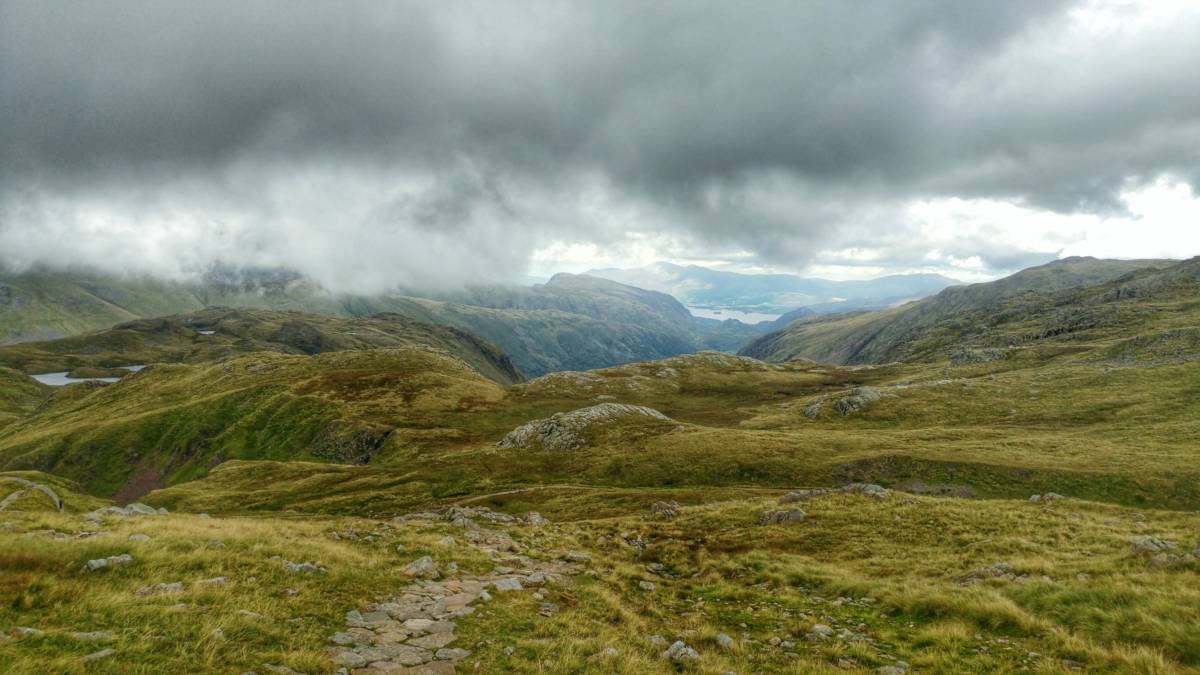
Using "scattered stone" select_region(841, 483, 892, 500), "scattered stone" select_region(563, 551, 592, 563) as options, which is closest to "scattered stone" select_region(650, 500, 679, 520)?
"scattered stone" select_region(563, 551, 592, 563)

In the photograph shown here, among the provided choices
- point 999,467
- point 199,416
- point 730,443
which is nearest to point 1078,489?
point 999,467

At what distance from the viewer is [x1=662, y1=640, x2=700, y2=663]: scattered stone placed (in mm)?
12388

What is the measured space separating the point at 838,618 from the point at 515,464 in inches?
2224

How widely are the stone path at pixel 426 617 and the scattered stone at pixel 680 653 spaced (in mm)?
4479

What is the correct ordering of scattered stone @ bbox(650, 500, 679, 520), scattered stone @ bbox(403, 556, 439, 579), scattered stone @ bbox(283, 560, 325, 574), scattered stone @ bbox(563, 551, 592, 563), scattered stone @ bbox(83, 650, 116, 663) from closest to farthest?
scattered stone @ bbox(83, 650, 116, 663), scattered stone @ bbox(283, 560, 325, 574), scattered stone @ bbox(403, 556, 439, 579), scattered stone @ bbox(563, 551, 592, 563), scattered stone @ bbox(650, 500, 679, 520)

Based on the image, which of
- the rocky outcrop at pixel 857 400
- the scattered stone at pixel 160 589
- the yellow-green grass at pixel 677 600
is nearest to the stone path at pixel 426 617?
the yellow-green grass at pixel 677 600

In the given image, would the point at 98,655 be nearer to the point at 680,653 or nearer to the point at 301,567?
the point at 301,567

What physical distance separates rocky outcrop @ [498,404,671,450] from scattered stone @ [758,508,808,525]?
45.2 metres

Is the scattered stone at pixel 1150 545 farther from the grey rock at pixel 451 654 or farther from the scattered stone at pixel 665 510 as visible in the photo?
the grey rock at pixel 451 654

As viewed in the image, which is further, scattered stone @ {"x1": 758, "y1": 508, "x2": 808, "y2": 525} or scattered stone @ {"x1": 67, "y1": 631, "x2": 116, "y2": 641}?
scattered stone @ {"x1": 758, "y1": 508, "x2": 808, "y2": 525}

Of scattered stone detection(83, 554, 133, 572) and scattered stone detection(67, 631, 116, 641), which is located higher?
scattered stone detection(67, 631, 116, 641)

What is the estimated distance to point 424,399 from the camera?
122 m

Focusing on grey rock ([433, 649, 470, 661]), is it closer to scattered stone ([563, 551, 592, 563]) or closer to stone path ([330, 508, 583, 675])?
stone path ([330, 508, 583, 675])

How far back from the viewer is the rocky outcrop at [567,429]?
249 ft
